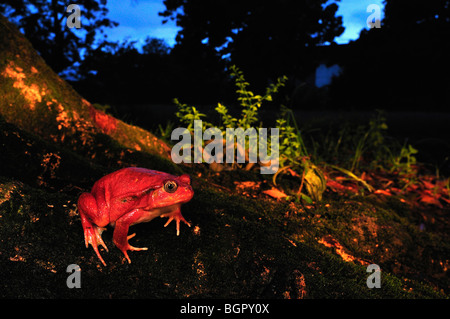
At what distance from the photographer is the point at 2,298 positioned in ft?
5.85

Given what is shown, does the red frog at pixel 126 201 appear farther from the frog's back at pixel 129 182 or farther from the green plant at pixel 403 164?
the green plant at pixel 403 164

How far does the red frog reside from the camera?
77.4 inches

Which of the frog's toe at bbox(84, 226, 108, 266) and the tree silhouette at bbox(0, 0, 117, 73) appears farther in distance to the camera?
the tree silhouette at bbox(0, 0, 117, 73)

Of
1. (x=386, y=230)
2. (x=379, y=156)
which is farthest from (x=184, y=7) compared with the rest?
(x=386, y=230)

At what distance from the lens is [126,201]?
1992mm

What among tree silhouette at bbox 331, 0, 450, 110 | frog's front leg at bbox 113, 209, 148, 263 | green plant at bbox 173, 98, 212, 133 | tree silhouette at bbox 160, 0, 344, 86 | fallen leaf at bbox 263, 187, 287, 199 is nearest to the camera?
frog's front leg at bbox 113, 209, 148, 263

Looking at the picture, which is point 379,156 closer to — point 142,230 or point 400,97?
point 142,230

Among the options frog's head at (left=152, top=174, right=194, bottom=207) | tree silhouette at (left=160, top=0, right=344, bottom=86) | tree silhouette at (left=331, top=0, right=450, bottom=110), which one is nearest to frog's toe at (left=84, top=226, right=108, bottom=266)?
frog's head at (left=152, top=174, right=194, bottom=207)

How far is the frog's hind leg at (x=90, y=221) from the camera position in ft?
6.54

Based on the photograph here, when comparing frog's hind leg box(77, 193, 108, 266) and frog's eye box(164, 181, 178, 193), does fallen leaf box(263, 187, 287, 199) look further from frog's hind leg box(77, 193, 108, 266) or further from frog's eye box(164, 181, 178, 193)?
frog's hind leg box(77, 193, 108, 266)

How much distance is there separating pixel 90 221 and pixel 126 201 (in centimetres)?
25

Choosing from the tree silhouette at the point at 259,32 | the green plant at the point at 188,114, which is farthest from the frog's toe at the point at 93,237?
the tree silhouette at the point at 259,32

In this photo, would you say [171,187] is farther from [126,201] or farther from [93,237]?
[93,237]

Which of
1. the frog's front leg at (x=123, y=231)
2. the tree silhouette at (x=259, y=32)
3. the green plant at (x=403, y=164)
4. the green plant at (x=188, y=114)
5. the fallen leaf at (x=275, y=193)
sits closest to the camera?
the frog's front leg at (x=123, y=231)
